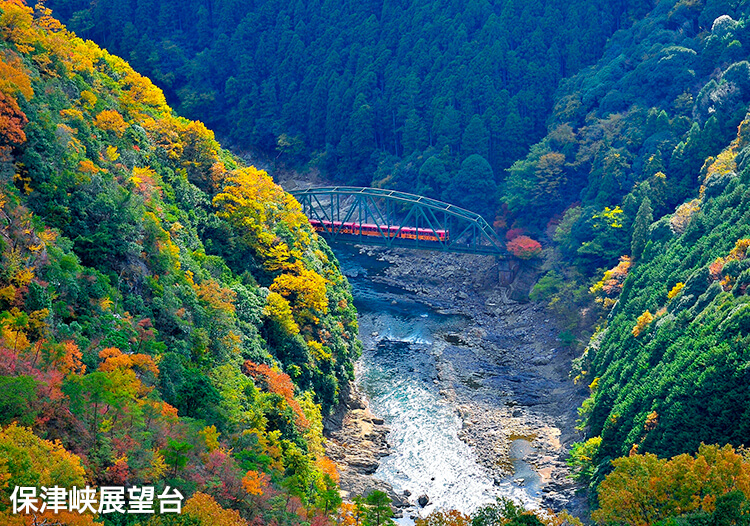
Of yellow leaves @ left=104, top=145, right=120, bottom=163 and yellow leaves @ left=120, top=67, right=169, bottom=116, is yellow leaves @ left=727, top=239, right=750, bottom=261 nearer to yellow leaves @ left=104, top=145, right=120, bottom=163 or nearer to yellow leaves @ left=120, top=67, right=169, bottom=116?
yellow leaves @ left=104, top=145, right=120, bottom=163

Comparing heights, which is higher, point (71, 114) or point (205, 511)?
point (71, 114)

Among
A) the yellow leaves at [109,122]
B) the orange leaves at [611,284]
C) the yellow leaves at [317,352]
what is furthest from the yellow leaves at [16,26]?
the orange leaves at [611,284]

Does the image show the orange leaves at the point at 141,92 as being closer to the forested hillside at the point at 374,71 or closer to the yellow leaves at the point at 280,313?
the yellow leaves at the point at 280,313

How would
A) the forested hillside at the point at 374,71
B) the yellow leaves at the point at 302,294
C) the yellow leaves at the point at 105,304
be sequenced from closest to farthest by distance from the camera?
1. the yellow leaves at the point at 105,304
2. the yellow leaves at the point at 302,294
3. the forested hillside at the point at 374,71

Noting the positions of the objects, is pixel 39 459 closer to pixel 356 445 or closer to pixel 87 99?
pixel 87 99

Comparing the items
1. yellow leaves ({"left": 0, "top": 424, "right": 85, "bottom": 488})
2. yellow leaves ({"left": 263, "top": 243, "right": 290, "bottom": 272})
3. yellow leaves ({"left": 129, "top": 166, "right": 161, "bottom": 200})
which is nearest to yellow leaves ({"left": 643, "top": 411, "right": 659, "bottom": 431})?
yellow leaves ({"left": 263, "top": 243, "right": 290, "bottom": 272})

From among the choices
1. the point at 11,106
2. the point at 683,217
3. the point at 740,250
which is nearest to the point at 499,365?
the point at 683,217
